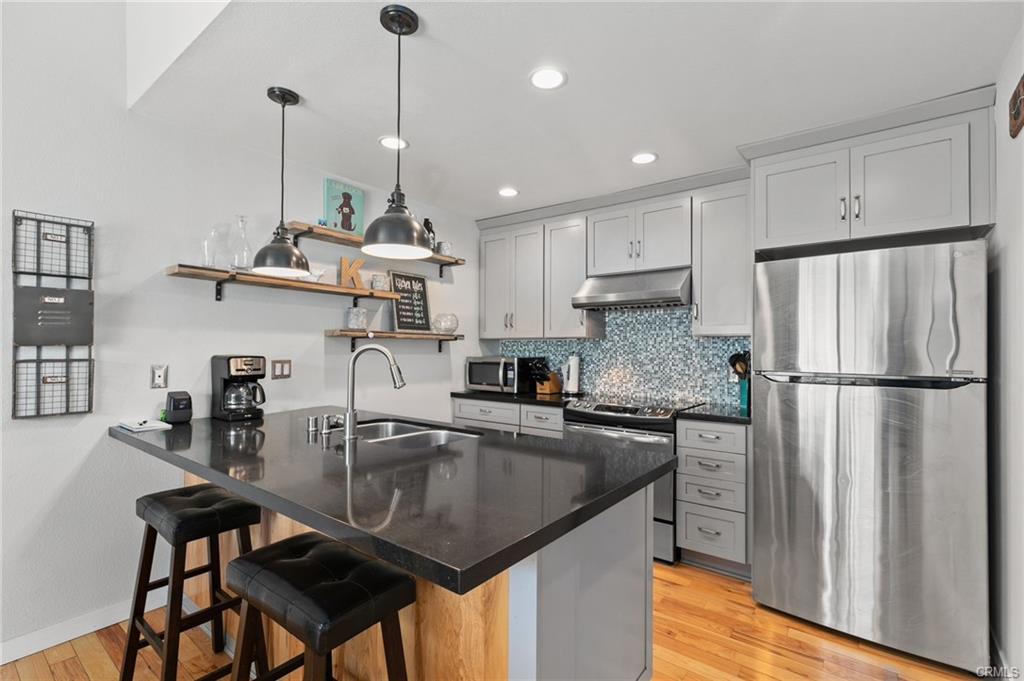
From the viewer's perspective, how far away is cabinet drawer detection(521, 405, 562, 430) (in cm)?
345

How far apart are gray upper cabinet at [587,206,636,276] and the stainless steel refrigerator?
3.64ft

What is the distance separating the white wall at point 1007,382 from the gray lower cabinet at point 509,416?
2159 millimetres

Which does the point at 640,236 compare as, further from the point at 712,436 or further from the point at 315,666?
the point at 315,666

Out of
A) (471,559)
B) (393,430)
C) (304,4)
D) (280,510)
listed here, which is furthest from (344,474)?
(304,4)

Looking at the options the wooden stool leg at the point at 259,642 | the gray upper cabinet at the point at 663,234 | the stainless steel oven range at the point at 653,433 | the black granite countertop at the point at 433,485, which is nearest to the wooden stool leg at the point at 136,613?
the wooden stool leg at the point at 259,642

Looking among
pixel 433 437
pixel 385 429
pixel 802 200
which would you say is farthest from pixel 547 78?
pixel 385 429

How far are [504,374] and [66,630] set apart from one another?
9.01ft

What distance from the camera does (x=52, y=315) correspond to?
2084 millimetres

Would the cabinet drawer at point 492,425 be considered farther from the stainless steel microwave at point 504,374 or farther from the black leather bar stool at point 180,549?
the black leather bar stool at point 180,549

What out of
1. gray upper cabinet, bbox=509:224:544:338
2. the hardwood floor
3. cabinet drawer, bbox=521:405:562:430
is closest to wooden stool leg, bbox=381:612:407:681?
the hardwood floor

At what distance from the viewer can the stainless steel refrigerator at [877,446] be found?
2008 mm

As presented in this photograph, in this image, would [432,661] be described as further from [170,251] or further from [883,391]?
[170,251]

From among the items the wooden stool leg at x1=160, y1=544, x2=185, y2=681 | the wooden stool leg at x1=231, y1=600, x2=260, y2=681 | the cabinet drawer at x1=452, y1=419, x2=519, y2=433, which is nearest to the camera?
the wooden stool leg at x1=231, y1=600, x2=260, y2=681

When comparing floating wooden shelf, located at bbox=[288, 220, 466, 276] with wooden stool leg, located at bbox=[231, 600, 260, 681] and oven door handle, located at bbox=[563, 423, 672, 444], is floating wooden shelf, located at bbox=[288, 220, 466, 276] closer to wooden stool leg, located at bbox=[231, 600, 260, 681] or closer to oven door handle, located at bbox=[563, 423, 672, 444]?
oven door handle, located at bbox=[563, 423, 672, 444]
